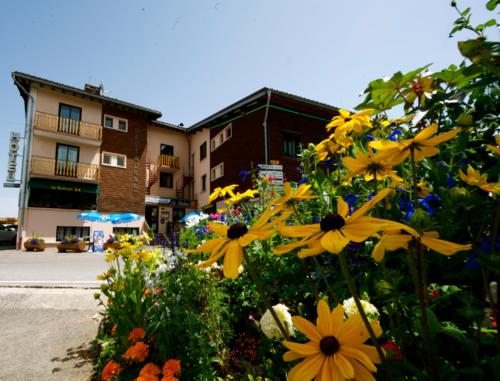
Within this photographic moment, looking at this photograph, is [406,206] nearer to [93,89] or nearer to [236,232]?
[236,232]

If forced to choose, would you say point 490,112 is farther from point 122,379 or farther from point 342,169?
point 122,379

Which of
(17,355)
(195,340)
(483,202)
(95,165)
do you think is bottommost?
(17,355)

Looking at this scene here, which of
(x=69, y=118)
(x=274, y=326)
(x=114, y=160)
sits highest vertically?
(x=69, y=118)

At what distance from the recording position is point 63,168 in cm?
1808

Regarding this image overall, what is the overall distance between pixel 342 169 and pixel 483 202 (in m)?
0.96

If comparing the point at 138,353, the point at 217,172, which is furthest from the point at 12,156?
the point at 138,353

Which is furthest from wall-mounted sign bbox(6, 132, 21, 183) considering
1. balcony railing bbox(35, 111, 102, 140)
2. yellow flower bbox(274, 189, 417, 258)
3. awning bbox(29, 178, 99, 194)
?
yellow flower bbox(274, 189, 417, 258)

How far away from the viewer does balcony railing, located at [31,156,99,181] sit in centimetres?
1722

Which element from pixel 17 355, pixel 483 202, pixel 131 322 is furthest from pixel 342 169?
pixel 17 355

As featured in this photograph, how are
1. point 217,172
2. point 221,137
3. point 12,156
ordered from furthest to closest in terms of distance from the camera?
point 217,172 → point 221,137 → point 12,156

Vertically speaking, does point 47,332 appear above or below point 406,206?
below

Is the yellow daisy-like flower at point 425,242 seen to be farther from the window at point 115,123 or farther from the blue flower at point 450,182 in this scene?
the window at point 115,123

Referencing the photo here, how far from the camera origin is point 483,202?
88 cm

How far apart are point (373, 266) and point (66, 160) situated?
846 inches
